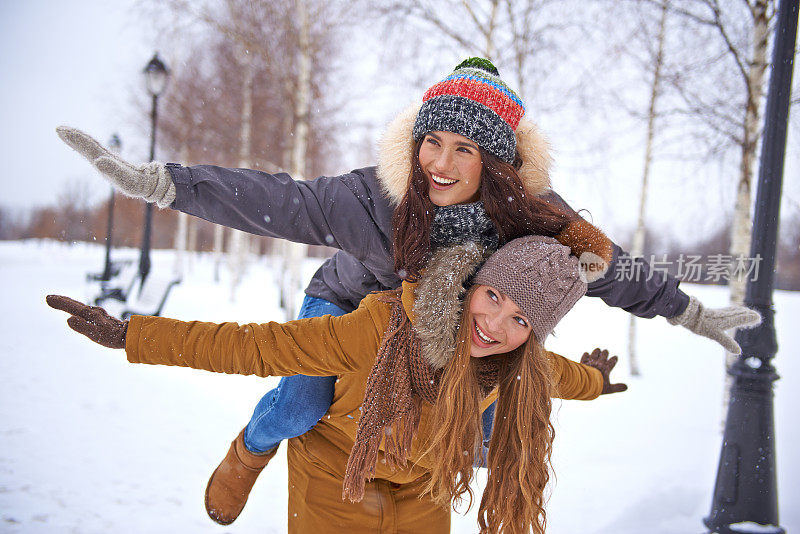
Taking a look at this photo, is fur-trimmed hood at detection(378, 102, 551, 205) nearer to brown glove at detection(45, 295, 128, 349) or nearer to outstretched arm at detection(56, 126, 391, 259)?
outstretched arm at detection(56, 126, 391, 259)

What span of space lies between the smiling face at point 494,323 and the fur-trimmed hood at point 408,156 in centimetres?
52

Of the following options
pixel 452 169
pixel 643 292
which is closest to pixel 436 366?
pixel 452 169

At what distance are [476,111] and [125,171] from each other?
1.22 metres

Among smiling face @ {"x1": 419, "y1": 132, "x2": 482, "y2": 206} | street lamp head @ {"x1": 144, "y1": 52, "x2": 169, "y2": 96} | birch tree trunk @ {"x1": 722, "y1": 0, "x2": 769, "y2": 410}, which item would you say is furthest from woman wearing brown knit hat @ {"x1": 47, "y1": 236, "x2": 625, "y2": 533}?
street lamp head @ {"x1": 144, "y1": 52, "x2": 169, "y2": 96}

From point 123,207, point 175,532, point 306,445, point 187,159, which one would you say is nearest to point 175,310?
point 123,207

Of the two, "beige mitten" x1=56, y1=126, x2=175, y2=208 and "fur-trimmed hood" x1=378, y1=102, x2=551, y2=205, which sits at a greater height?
"fur-trimmed hood" x1=378, y1=102, x2=551, y2=205

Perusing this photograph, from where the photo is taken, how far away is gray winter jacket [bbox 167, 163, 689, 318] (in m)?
1.68

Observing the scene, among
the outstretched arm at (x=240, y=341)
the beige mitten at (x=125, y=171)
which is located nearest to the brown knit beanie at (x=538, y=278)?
the outstretched arm at (x=240, y=341)

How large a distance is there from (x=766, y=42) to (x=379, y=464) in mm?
4936

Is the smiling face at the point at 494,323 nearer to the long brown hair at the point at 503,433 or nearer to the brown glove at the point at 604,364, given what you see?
the long brown hair at the point at 503,433

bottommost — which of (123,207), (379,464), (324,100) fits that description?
(379,464)

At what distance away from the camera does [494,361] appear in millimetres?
1849

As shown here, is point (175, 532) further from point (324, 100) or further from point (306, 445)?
point (324, 100)

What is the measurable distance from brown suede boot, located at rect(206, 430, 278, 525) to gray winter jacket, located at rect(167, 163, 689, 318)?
0.74 meters
